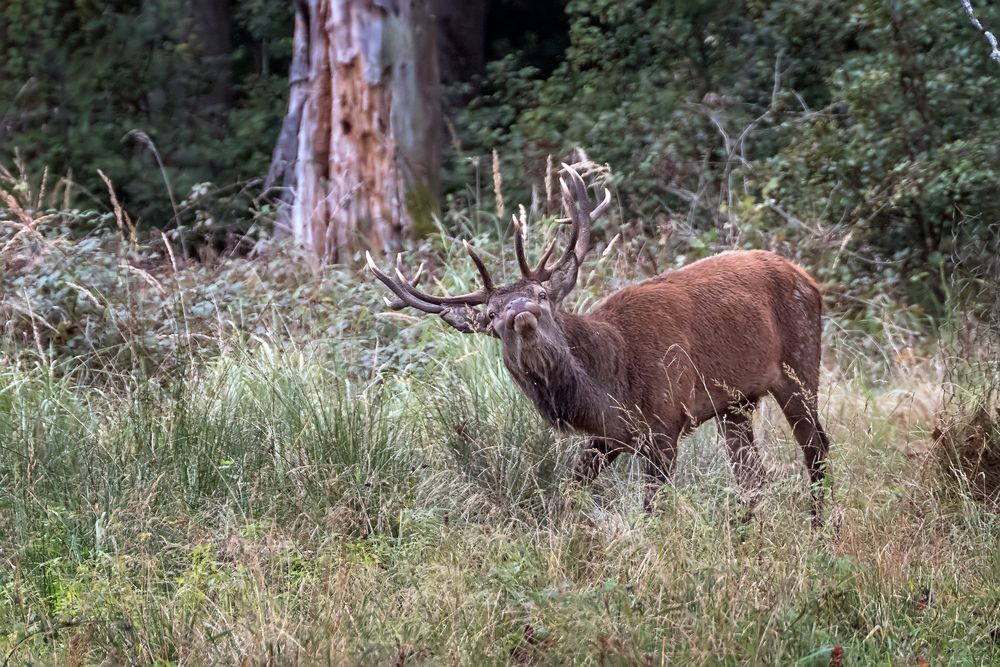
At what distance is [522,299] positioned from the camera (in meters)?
6.25

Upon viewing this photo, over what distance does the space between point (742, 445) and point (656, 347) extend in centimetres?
76

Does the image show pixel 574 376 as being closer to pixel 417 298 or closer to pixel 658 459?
pixel 658 459

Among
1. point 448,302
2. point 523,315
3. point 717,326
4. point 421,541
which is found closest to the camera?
point 421,541

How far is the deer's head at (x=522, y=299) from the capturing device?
621 centimetres

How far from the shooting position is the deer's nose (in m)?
6.18

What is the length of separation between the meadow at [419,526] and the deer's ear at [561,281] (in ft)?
2.23

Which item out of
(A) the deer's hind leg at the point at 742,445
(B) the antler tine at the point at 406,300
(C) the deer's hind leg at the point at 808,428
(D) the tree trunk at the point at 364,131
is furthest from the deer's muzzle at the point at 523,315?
(D) the tree trunk at the point at 364,131

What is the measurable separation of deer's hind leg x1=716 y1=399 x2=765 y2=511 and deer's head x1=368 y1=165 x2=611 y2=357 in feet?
3.17

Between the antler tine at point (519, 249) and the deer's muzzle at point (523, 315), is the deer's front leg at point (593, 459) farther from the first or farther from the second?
the antler tine at point (519, 249)

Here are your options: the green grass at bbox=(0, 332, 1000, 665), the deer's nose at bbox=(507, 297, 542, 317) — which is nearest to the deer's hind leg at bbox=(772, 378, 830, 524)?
the green grass at bbox=(0, 332, 1000, 665)

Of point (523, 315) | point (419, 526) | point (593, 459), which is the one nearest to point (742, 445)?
point (593, 459)

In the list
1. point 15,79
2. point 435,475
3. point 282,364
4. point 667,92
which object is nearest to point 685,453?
point 435,475

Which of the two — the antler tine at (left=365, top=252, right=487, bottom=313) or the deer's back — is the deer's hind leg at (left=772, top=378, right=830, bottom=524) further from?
the antler tine at (left=365, top=252, right=487, bottom=313)

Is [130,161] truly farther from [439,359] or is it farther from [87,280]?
[439,359]
